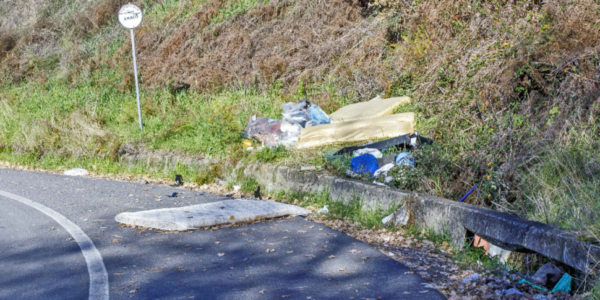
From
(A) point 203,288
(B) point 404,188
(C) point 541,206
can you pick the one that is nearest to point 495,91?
(B) point 404,188

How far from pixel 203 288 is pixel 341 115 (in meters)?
7.03

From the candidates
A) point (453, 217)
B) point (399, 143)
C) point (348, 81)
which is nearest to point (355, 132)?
point (399, 143)

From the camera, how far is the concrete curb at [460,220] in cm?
A: 452

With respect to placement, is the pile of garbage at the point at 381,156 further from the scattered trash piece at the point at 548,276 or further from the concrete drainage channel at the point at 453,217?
the scattered trash piece at the point at 548,276

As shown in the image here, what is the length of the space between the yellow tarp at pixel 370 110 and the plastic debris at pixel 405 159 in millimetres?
2420

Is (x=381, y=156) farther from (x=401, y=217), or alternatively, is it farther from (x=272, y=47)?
(x=272, y=47)

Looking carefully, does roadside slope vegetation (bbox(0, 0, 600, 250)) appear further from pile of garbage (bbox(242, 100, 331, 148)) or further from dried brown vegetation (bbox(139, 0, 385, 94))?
pile of garbage (bbox(242, 100, 331, 148))

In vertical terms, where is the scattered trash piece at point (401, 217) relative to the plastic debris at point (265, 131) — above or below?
below

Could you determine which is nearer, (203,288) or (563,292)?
(563,292)

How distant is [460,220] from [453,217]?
0.12m

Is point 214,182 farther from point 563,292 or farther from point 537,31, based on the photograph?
point 563,292

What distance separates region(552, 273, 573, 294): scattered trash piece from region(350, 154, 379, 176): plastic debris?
3.83 metres

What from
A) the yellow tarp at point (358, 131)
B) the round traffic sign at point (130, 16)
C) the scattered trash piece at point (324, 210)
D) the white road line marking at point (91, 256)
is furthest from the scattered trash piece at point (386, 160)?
the round traffic sign at point (130, 16)

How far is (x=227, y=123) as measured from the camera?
1278cm
